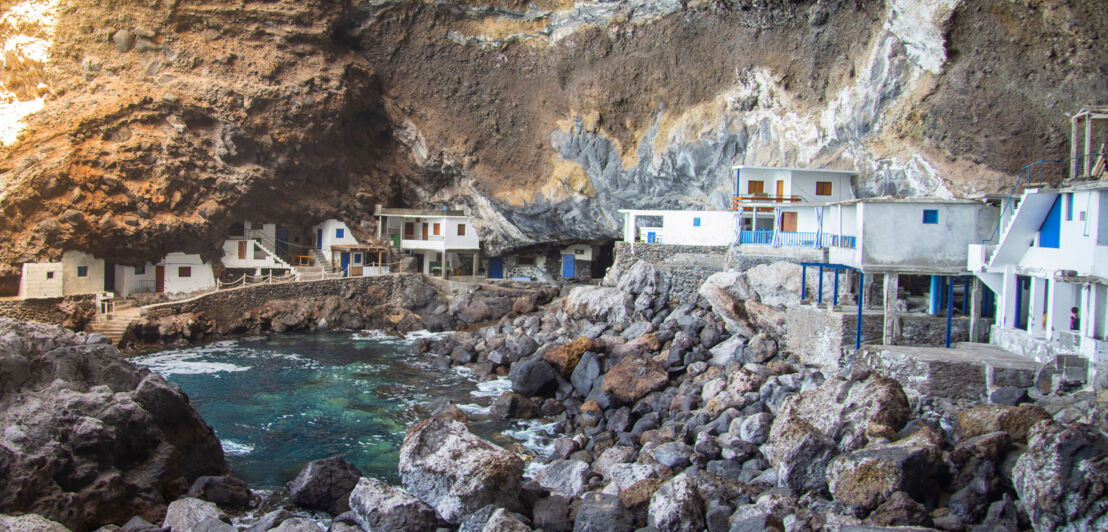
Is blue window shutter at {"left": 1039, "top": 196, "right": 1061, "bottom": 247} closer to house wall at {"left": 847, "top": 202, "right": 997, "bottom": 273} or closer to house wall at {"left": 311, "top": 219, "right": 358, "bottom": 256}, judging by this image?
house wall at {"left": 847, "top": 202, "right": 997, "bottom": 273}

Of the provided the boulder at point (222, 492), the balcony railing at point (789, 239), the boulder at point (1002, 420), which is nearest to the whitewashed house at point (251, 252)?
the balcony railing at point (789, 239)

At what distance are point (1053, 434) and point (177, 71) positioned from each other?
35869mm

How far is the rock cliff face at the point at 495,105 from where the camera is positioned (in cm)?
2348

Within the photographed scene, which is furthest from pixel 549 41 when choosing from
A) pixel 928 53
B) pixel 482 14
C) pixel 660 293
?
pixel 928 53

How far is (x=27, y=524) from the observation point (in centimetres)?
984

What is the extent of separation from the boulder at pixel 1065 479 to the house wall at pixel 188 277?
110 feet

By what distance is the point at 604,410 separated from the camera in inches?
773

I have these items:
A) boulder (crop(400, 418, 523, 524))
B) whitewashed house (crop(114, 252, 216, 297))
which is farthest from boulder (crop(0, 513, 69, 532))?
whitewashed house (crop(114, 252, 216, 297))

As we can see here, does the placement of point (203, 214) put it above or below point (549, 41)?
below

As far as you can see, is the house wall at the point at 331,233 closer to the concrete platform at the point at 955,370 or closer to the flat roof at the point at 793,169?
the flat roof at the point at 793,169

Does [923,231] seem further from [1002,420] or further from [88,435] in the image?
[88,435]

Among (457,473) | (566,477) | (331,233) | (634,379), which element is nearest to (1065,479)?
(566,477)

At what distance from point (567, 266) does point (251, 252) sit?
55.6 feet

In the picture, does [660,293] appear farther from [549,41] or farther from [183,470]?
[183,470]
